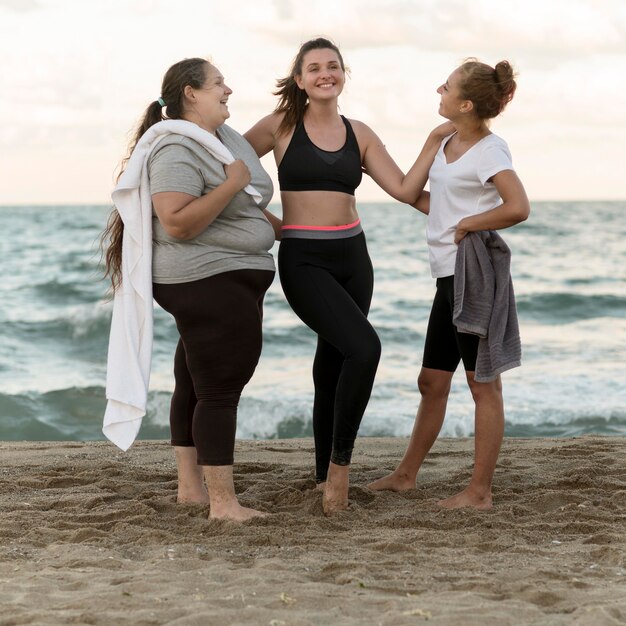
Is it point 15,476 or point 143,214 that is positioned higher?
point 143,214

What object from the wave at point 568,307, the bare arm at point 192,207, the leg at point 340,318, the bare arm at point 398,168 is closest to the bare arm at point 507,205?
the bare arm at point 398,168

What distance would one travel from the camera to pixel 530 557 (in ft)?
11.8

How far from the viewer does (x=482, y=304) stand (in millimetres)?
4207

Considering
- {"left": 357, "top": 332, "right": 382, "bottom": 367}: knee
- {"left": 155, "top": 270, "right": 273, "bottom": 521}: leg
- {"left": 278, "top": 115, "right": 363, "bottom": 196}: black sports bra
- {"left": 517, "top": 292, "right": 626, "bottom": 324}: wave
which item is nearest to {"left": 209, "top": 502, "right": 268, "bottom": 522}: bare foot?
{"left": 155, "top": 270, "right": 273, "bottom": 521}: leg

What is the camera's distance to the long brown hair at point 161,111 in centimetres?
401

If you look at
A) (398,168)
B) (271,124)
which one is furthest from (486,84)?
(271,124)

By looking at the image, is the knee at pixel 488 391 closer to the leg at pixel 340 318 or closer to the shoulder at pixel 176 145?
the leg at pixel 340 318

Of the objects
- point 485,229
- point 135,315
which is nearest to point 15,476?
point 135,315

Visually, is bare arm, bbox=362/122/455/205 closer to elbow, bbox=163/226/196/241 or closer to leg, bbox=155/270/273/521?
leg, bbox=155/270/273/521

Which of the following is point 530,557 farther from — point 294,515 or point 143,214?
point 143,214

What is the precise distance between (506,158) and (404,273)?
1547 cm

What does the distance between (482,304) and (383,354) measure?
781cm

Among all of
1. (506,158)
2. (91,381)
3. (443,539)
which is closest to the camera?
(443,539)

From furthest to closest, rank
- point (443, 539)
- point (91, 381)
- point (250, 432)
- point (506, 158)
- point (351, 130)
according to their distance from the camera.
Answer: point (91, 381)
point (250, 432)
point (351, 130)
point (506, 158)
point (443, 539)
